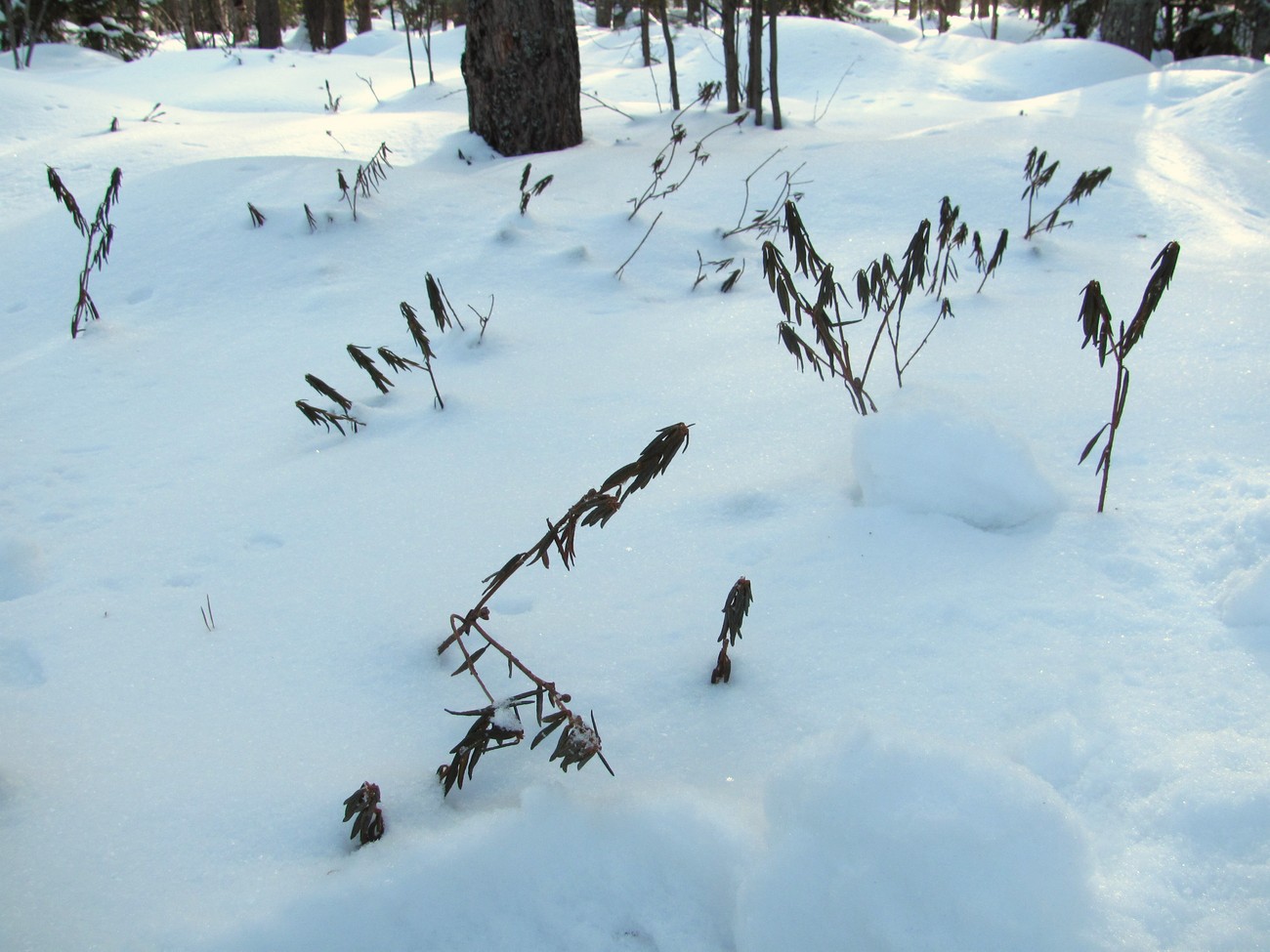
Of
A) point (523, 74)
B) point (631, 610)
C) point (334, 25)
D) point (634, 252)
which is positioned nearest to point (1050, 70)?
point (523, 74)

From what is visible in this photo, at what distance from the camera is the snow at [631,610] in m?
0.87

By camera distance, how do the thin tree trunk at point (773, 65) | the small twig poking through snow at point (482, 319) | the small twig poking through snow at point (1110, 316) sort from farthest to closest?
the thin tree trunk at point (773, 65) < the small twig poking through snow at point (482, 319) < the small twig poking through snow at point (1110, 316)

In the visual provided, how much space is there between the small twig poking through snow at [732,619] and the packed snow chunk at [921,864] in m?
0.27

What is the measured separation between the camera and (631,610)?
4.40 ft

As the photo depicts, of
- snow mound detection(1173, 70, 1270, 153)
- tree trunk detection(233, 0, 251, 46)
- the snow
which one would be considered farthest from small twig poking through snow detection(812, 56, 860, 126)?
tree trunk detection(233, 0, 251, 46)

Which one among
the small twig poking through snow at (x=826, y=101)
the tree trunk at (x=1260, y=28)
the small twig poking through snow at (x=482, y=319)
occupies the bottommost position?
the small twig poking through snow at (x=482, y=319)

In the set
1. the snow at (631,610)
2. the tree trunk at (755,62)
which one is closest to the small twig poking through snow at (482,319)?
the snow at (631,610)

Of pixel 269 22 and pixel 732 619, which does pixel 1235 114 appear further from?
pixel 269 22

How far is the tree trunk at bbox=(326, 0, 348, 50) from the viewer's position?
1402cm

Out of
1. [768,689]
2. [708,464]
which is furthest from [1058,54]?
[768,689]

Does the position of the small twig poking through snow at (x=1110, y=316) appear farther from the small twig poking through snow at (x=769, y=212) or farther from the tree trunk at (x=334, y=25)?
the tree trunk at (x=334, y=25)

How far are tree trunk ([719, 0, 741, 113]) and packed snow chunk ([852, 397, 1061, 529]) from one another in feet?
13.3

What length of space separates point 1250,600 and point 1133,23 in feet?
35.2

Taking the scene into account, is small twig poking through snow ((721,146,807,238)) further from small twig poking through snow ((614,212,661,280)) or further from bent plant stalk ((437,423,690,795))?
bent plant stalk ((437,423,690,795))
